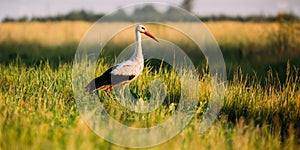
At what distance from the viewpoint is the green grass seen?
4.03 metres

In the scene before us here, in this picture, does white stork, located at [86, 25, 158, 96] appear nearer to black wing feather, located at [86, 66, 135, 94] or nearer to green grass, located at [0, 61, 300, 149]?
black wing feather, located at [86, 66, 135, 94]

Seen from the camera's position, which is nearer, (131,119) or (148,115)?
(131,119)

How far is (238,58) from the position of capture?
12766 mm

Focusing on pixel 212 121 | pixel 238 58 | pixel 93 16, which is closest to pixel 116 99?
pixel 212 121

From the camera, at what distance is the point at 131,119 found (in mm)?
4996

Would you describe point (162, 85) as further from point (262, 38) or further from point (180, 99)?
point (262, 38)

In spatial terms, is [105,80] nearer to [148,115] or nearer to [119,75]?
[119,75]

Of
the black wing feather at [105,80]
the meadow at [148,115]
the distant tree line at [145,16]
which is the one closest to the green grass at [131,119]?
the meadow at [148,115]

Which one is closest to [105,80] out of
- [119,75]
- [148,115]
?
[119,75]

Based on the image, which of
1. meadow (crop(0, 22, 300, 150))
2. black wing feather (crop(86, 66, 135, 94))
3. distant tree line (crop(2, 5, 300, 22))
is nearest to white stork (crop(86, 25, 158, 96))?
black wing feather (crop(86, 66, 135, 94))

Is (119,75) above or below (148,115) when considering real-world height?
above

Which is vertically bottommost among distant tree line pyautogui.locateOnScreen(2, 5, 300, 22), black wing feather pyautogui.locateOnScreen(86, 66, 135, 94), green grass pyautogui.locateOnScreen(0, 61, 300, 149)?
green grass pyautogui.locateOnScreen(0, 61, 300, 149)

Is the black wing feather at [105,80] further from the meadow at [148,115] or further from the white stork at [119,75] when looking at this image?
the meadow at [148,115]

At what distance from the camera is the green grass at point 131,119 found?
13.2ft
